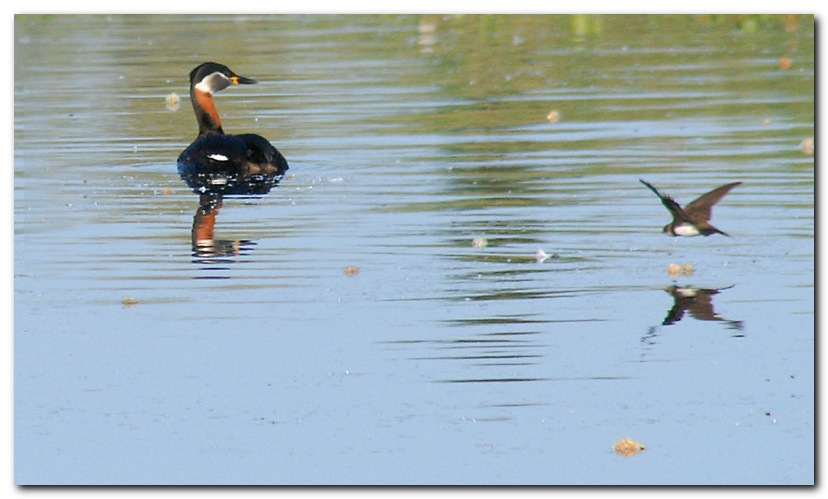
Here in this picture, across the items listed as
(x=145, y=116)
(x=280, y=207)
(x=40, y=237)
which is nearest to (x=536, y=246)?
(x=280, y=207)

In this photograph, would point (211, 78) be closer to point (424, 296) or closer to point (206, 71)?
point (206, 71)

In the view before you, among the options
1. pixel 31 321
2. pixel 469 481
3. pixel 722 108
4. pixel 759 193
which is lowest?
pixel 469 481

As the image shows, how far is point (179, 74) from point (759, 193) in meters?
7.96

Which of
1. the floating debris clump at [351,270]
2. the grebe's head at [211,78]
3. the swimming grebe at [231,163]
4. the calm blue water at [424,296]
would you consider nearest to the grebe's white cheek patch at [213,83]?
the grebe's head at [211,78]

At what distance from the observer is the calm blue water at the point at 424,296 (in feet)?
17.3

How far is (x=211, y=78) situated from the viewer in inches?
468

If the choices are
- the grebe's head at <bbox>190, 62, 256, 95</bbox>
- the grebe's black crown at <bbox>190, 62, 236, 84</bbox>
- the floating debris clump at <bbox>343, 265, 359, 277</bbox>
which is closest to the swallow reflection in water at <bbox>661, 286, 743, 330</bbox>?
the floating debris clump at <bbox>343, 265, 359, 277</bbox>

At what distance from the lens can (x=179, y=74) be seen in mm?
15547

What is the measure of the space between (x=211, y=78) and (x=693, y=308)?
606 cm

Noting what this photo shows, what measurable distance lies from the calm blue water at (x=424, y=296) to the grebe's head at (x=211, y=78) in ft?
1.47

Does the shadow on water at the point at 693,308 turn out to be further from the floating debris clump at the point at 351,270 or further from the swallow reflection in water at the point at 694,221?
the floating debris clump at the point at 351,270

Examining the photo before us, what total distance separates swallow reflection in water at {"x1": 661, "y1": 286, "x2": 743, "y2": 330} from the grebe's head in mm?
5619

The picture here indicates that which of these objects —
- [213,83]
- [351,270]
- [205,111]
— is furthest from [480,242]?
[213,83]
